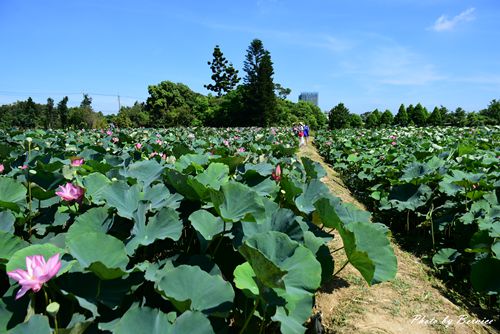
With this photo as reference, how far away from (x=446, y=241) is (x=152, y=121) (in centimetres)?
4316

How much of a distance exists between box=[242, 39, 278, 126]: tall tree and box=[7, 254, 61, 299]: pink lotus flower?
35663 mm

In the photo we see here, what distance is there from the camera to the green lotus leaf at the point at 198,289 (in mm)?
1001

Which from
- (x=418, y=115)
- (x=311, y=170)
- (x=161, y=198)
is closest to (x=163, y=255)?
(x=161, y=198)

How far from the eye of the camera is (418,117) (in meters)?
41.1

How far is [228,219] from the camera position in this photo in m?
1.27

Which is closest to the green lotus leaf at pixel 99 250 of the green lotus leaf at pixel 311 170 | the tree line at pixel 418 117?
the green lotus leaf at pixel 311 170

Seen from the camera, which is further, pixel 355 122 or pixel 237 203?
pixel 355 122

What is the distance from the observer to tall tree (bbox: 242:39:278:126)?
37.4 meters

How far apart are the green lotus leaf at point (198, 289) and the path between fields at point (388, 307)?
1252 mm

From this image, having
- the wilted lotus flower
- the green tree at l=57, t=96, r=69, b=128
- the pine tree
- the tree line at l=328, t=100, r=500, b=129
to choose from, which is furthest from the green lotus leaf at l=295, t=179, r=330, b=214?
the green tree at l=57, t=96, r=69, b=128

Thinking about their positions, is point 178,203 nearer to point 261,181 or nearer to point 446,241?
point 261,181

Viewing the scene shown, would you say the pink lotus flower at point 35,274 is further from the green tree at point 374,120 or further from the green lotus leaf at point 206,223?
the green tree at point 374,120

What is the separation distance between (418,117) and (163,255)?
144 ft

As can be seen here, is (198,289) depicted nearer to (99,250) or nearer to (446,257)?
(99,250)
